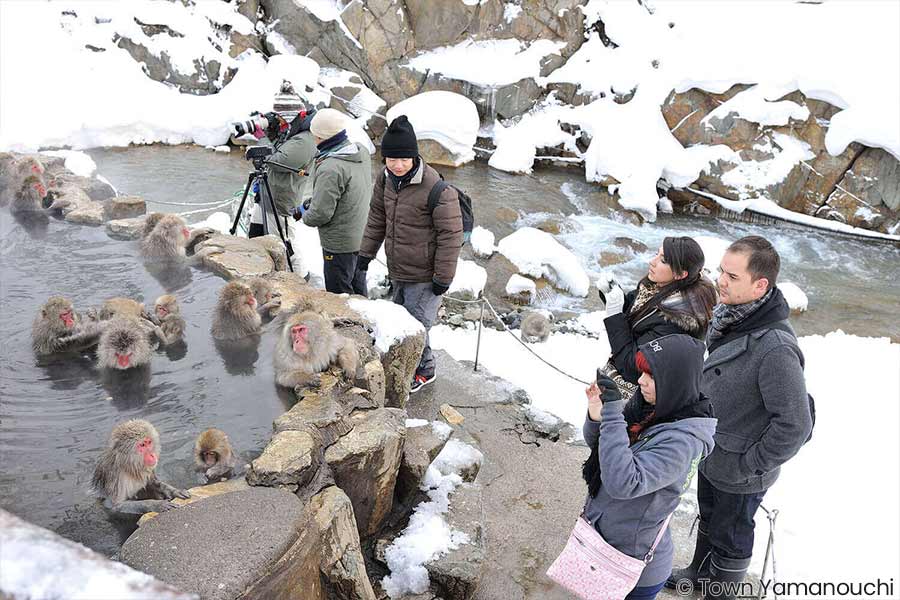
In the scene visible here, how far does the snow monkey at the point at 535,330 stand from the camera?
6441 millimetres

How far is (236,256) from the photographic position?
4.28m

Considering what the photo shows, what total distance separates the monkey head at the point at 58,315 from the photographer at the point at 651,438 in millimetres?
2518

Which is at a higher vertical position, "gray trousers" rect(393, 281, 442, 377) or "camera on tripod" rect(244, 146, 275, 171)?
"camera on tripod" rect(244, 146, 275, 171)

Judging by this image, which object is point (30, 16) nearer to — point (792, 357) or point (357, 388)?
point (357, 388)

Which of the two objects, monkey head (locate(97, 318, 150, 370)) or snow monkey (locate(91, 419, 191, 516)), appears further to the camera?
monkey head (locate(97, 318, 150, 370))

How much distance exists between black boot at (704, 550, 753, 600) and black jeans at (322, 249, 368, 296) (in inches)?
113

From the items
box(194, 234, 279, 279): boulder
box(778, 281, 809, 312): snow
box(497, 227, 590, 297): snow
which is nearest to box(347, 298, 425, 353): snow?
box(194, 234, 279, 279): boulder

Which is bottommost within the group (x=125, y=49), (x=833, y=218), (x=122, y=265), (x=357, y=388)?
(x=833, y=218)

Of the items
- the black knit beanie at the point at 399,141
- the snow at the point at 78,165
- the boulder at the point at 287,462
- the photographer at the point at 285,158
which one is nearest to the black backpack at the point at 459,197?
the black knit beanie at the point at 399,141

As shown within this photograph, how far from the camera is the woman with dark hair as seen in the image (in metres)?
2.13

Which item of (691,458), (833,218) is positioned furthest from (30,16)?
(833,218)

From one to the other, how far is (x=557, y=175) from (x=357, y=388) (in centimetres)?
1169

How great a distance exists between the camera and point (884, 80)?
12.3 m

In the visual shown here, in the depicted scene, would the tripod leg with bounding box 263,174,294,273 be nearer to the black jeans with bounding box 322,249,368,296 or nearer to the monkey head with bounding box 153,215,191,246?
the black jeans with bounding box 322,249,368,296
